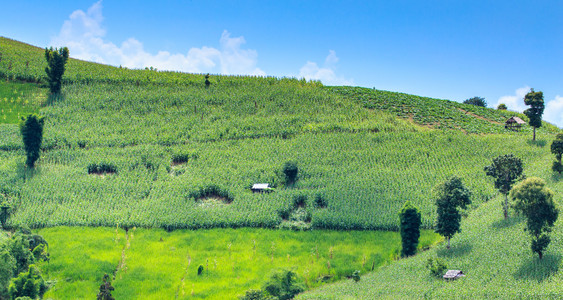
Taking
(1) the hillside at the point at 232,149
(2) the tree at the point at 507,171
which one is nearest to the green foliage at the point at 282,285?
(1) the hillside at the point at 232,149

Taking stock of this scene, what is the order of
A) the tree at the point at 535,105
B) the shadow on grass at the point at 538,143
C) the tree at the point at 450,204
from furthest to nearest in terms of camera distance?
the shadow on grass at the point at 538,143 < the tree at the point at 535,105 < the tree at the point at 450,204

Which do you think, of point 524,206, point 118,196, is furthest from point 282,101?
point 524,206

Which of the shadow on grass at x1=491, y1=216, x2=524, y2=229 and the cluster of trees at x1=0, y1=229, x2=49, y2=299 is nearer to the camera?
the cluster of trees at x1=0, y1=229, x2=49, y2=299

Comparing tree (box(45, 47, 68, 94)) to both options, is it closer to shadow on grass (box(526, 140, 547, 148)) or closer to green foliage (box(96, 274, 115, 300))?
green foliage (box(96, 274, 115, 300))

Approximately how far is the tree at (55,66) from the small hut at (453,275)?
73.9m

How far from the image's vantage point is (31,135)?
58469 mm

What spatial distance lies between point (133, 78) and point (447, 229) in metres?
71.4

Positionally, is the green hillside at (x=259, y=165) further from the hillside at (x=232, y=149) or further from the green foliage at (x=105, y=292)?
the green foliage at (x=105, y=292)

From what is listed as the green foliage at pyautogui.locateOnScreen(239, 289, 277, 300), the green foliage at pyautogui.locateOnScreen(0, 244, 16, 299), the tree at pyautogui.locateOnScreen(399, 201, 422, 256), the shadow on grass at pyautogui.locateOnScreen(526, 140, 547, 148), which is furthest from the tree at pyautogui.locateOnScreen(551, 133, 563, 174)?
the green foliage at pyautogui.locateOnScreen(0, 244, 16, 299)

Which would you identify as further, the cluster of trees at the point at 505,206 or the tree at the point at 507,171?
the tree at the point at 507,171

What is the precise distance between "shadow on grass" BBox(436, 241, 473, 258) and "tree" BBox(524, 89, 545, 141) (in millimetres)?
34658

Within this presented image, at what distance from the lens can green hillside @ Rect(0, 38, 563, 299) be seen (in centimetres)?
3719

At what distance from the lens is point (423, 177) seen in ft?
191

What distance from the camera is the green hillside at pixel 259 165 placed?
3719 centimetres
